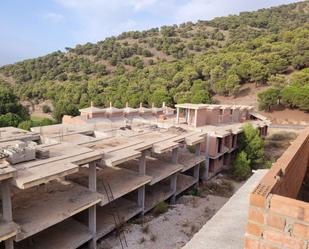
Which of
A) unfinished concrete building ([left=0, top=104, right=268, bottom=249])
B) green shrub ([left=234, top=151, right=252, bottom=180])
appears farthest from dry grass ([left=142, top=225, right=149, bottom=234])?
green shrub ([left=234, top=151, right=252, bottom=180])

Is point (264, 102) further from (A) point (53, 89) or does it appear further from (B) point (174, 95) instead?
(A) point (53, 89)

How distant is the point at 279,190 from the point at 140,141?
13708 mm

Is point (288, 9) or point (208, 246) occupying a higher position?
point (288, 9)

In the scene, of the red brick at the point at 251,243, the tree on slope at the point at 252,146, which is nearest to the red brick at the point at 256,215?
the red brick at the point at 251,243

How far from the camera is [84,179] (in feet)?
54.7

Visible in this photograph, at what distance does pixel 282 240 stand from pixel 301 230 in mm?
256

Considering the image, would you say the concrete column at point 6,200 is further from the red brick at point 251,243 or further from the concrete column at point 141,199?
the red brick at point 251,243

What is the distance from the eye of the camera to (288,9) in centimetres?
10012

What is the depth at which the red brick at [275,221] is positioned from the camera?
3.25m

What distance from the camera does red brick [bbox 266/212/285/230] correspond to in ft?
10.7

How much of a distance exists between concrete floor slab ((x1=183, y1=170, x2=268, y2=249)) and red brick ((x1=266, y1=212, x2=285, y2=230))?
1.40m

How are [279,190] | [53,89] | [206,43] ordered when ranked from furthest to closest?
1. [206,43]
2. [53,89]
3. [279,190]

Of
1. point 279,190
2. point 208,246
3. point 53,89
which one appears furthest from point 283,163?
point 53,89

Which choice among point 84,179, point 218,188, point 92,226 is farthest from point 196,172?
point 92,226
